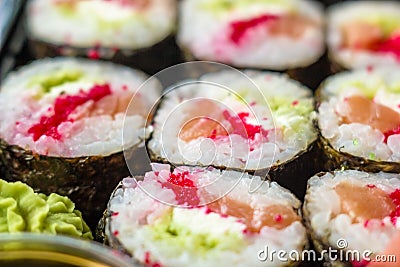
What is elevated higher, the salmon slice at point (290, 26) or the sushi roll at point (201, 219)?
the salmon slice at point (290, 26)

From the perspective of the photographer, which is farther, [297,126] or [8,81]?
[8,81]

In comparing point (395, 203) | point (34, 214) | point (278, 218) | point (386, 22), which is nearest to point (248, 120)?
point (278, 218)

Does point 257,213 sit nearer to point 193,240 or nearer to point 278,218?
point 278,218

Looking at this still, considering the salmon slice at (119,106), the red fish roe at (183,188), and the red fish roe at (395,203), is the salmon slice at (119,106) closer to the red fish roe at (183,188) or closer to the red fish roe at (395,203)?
the red fish roe at (183,188)

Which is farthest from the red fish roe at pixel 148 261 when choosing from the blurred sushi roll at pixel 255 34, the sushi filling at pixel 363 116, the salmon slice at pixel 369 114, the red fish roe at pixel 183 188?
the blurred sushi roll at pixel 255 34

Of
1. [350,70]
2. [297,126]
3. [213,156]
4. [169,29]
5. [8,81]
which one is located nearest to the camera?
[213,156]

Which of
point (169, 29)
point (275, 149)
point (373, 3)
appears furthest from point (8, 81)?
point (373, 3)

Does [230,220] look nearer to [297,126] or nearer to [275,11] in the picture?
[297,126]

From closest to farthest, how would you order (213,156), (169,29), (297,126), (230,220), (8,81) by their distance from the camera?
(230,220) < (213,156) < (297,126) < (8,81) < (169,29)
